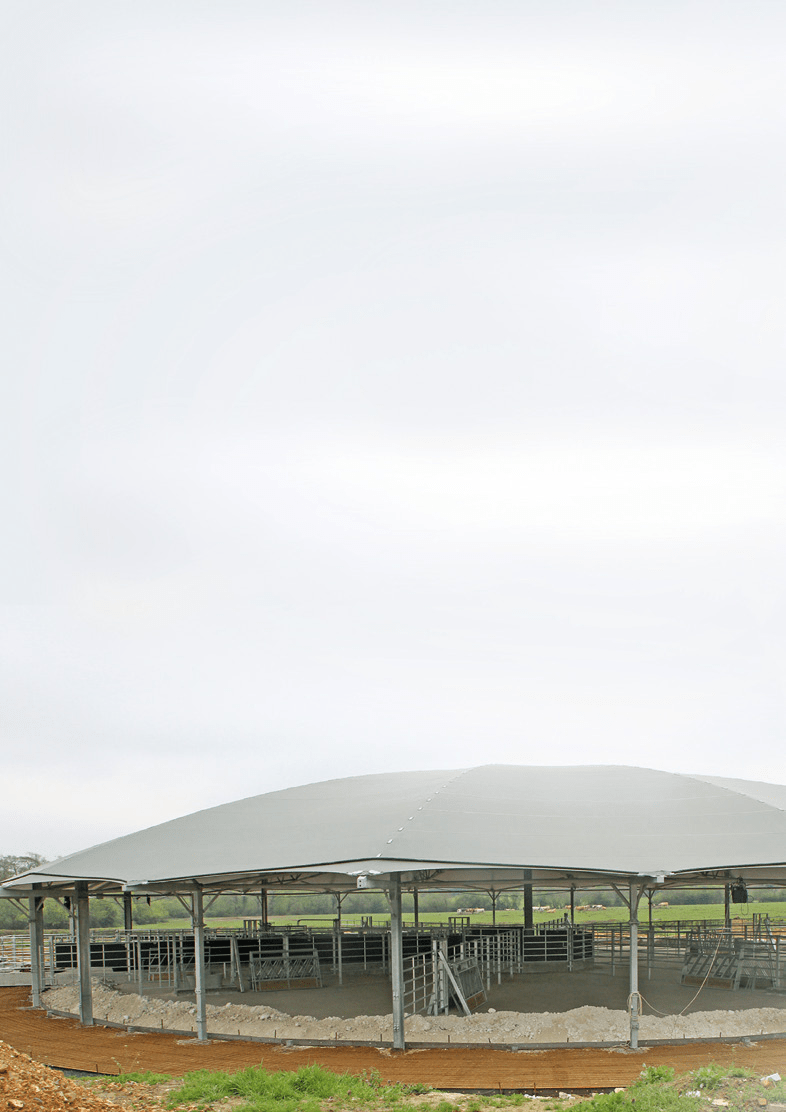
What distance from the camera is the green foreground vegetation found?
10961 millimetres

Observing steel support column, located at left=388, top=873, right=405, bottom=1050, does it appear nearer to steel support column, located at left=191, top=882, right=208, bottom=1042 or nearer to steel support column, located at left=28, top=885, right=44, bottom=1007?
steel support column, located at left=191, top=882, right=208, bottom=1042

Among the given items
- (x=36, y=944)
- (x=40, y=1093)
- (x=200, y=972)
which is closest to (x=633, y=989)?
(x=200, y=972)

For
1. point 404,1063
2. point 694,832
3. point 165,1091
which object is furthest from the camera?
point 694,832

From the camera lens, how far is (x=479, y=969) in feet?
73.6

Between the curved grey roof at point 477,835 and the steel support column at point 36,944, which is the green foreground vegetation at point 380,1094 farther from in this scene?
the steel support column at point 36,944

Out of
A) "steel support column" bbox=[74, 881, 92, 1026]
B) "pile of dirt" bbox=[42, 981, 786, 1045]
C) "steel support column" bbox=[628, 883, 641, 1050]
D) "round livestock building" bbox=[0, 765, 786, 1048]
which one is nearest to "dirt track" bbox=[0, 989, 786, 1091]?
"steel support column" bbox=[628, 883, 641, 1050]

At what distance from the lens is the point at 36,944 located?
25344mm

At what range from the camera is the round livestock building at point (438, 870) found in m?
17.5

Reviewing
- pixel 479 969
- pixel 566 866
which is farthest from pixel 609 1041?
pixel 479 969

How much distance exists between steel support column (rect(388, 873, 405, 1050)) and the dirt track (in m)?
0.36

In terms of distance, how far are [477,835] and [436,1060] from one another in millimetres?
4019

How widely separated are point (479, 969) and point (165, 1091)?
33.7ft

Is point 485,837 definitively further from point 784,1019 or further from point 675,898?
point 675,898

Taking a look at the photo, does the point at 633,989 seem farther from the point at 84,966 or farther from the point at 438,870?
the point at 84,966
